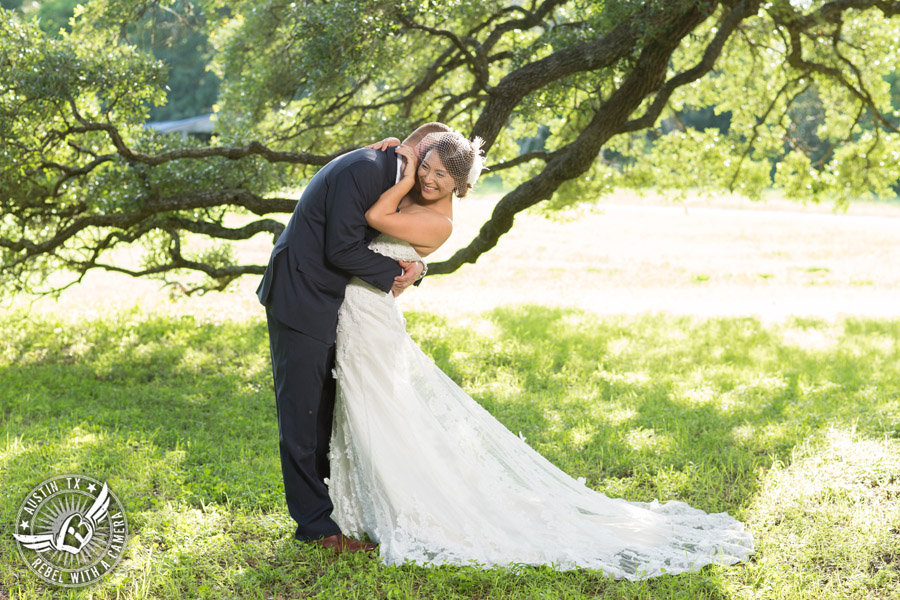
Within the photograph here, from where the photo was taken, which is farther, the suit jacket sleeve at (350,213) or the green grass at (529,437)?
the green grass at (529,437)

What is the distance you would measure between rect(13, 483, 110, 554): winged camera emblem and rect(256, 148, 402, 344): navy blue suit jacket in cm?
172

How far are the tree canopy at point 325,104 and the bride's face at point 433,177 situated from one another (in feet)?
13.8

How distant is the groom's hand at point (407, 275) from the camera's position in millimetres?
4598

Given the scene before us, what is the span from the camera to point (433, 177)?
13.8ft

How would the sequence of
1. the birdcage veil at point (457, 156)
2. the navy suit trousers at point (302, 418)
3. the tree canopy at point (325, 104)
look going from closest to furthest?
the birdcage veil at point (457, 156) < the navy suit trousers at point (302, 418) < the tree canopy at point (325, 104)

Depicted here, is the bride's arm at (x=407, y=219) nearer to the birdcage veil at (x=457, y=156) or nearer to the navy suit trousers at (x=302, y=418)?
the birdcage veil at (x=457, y=156)

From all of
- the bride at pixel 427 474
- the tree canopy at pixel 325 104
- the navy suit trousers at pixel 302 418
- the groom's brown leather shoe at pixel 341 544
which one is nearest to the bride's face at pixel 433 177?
the bride at pixel 427 474

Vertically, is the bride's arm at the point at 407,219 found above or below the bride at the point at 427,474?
above

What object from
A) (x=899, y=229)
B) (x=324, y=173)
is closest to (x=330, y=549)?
(x=324, y=173)

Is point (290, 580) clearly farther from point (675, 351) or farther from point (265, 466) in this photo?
point (675, 351)

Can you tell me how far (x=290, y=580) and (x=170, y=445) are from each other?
261 cm

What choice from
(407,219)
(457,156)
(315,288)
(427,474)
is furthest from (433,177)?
(427,474)

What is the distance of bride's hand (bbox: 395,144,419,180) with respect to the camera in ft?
14.1

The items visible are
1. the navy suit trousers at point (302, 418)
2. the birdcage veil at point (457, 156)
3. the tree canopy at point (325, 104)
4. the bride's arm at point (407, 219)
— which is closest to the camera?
the birdcage veil at point (457, 156)
